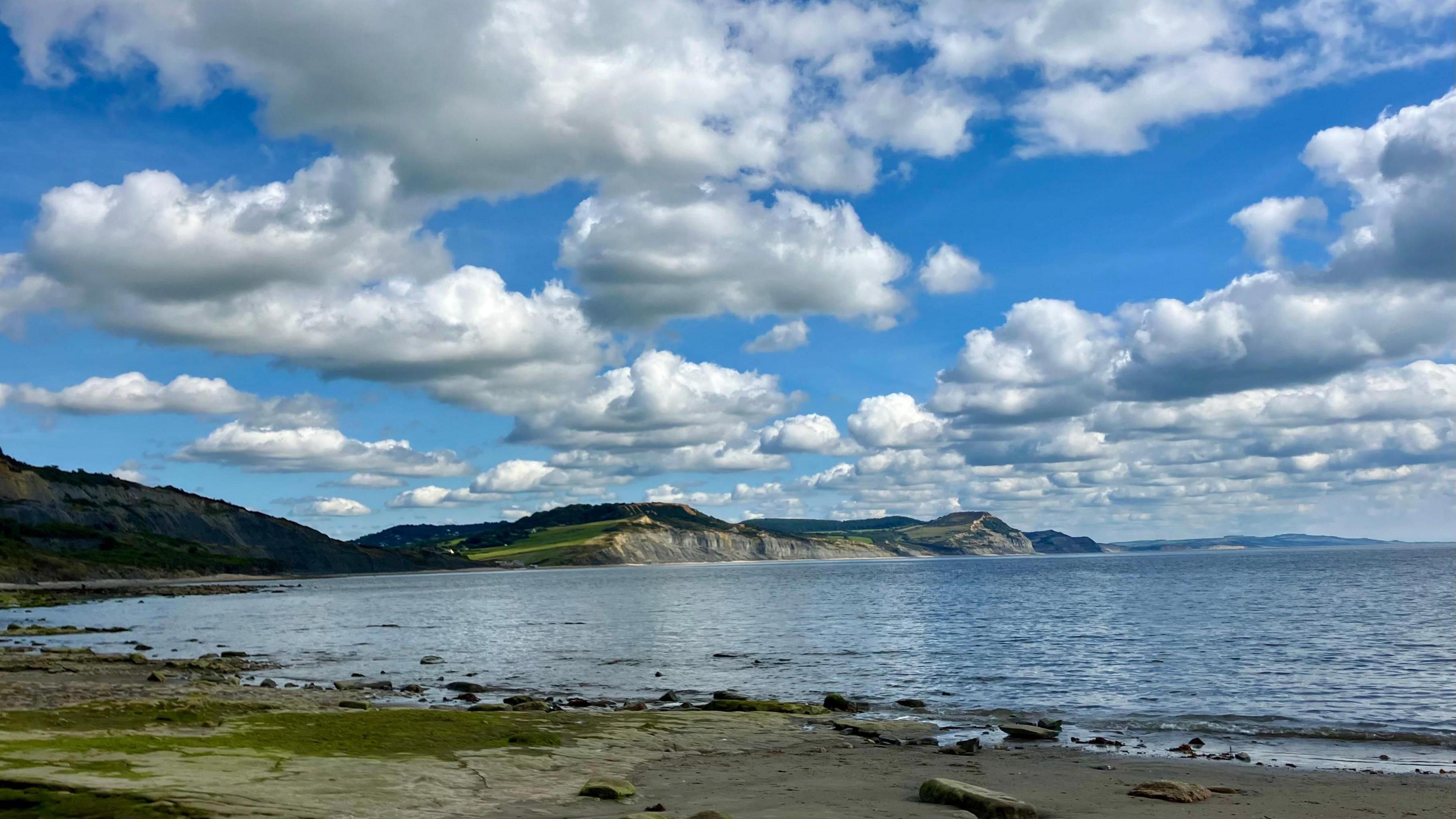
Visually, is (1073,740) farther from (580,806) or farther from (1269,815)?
(580,806)

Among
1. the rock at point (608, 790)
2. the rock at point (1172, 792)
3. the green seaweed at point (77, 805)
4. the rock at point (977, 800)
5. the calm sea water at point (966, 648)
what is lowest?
the calm sea water at point (966, 648)

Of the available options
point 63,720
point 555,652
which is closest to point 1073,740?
point 63,720

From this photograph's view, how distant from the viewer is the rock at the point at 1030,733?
31.7 meters

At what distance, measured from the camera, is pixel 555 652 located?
66.8 m

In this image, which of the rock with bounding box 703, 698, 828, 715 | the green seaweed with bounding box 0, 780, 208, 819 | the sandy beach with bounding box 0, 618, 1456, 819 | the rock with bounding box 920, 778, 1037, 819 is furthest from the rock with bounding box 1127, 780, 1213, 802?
the green seaweed with bounding box 0, 780, 208, 819

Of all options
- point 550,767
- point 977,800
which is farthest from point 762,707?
point 977,800

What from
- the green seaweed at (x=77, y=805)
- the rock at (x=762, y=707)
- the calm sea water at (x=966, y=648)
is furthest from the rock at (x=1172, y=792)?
the green seaweed at (x=77, y=805)

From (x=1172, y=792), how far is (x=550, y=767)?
14551mm

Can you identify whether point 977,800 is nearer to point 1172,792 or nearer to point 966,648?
point 1172,792

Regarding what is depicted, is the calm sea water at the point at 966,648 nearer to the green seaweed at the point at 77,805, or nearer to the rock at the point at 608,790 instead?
the rock at the point at 608,790

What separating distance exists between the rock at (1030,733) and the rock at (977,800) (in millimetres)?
11033

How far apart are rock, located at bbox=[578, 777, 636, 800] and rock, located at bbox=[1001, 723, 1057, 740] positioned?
15.7 metres

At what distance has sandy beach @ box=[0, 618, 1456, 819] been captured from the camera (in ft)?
63.2

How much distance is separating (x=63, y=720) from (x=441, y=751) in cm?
1060
